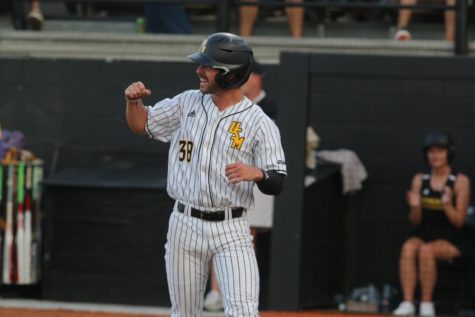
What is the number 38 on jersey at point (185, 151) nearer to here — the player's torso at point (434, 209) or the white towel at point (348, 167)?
the player's torso at point (434, 209)

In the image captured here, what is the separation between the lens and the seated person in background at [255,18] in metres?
10.3

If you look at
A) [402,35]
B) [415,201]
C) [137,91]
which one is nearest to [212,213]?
[137,91]

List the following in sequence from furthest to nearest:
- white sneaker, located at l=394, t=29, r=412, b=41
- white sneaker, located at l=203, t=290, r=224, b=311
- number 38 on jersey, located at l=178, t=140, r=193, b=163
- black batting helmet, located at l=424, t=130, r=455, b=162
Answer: white sneaker, located at l=394, t=29, r=412, b=41 < white sneaker, located at l=203, t=290, r=224, b=311 < black batting helmet, located at l=424, t=130, r=455, b=162 < number 38 on jersey, located at l=178, t=140, r=193, b=163

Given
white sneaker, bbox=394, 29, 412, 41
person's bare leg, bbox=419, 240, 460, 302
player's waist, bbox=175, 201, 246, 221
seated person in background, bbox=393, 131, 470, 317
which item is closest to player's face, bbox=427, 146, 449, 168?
seated person in background, bbox=393, 131, 470, 317

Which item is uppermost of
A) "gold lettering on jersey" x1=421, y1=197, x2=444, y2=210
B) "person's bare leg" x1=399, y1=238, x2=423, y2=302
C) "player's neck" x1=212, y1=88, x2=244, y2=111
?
"player's neck" x1=212, y1=88, x2=244, y2=111

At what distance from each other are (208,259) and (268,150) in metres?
0.59

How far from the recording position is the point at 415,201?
27.8 feet

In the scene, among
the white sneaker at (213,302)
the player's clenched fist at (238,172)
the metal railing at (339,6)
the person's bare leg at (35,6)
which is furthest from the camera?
the person's bare leg at (35,6)

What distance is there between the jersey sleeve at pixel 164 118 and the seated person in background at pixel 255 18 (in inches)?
196

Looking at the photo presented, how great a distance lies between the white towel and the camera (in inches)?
351

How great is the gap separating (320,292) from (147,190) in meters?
1.58

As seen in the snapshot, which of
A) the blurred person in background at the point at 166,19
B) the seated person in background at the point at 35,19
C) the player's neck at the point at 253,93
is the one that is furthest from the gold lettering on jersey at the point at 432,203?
the seated person in background at the point at 35,19

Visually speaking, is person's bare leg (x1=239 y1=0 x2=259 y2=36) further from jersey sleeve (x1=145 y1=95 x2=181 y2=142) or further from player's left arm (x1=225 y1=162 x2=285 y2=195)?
player's left arm (x1=225 y1=162 x2=285 y2=195)

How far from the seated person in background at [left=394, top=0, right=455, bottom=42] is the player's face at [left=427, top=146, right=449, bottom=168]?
192 cm
